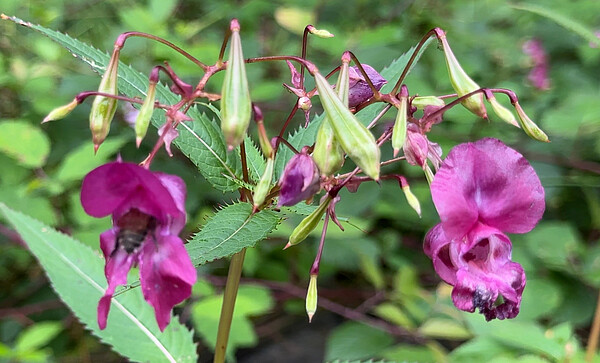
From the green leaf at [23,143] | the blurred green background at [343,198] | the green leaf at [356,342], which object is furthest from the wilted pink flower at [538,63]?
the green leaf at [23,143]

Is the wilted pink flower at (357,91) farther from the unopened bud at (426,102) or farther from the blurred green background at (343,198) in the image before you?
the blurred green background at (343,198)

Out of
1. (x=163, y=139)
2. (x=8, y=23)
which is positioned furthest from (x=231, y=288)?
(x=8, y=23)

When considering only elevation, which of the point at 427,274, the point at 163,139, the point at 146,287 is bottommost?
the point at 427,274

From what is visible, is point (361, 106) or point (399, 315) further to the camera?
point (399, 315)

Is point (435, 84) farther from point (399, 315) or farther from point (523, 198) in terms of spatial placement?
point (523, 198)

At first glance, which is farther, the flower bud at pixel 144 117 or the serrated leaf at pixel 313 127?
the serrated leaf at pixel 313 127

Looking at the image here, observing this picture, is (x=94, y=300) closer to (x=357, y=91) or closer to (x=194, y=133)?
(x=194, y=133)

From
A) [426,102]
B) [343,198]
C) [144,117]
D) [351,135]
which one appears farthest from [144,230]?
[343,198]
